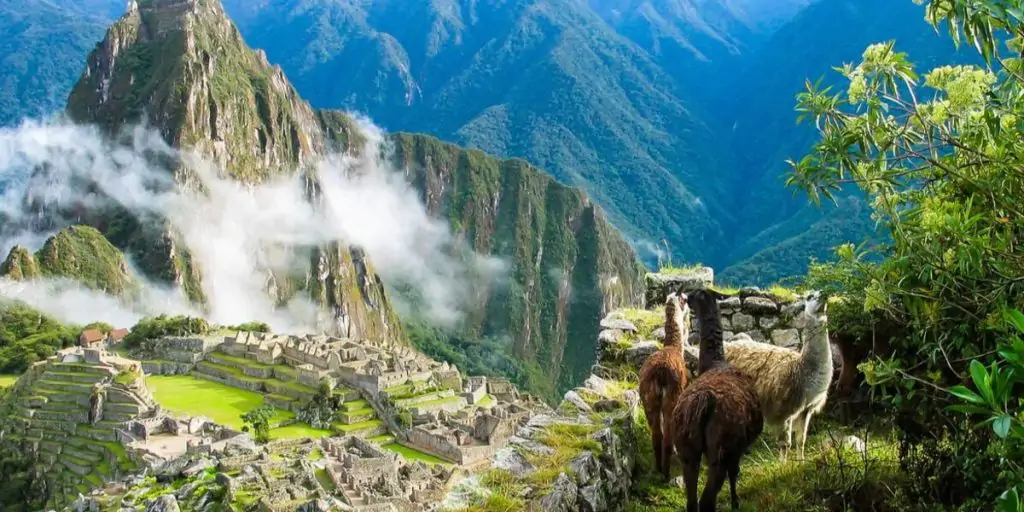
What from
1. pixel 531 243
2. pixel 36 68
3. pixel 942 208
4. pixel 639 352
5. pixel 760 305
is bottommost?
pixel 639 352

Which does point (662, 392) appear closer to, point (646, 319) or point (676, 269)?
point (646, 319)

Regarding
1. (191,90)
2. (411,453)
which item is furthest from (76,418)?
(191,90)

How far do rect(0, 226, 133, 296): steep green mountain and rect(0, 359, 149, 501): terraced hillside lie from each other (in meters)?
38.5

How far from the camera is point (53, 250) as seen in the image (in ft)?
263

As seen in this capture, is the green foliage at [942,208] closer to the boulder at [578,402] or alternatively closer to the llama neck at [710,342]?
the llama neck at [710,342]

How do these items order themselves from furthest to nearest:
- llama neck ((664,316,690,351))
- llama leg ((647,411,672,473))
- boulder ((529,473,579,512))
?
llama neck ((664,316,690,351))
llama leg ((647,411,672,473))
boulder ((529,473,579,512))

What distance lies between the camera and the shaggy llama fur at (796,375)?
4914 mm

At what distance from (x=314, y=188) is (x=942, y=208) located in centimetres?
12883

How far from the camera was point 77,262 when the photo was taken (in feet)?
Answer: 267

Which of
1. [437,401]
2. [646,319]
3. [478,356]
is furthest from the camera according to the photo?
[478,356]

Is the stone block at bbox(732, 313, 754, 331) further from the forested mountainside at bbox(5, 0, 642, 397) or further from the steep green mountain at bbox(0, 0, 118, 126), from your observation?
the steep green mountain at bbox(0, 0, 118, 126)

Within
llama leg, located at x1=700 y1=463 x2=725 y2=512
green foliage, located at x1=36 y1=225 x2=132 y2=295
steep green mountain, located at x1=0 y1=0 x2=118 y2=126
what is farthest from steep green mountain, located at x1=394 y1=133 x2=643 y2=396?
llama leg, located at x1=700 y1=463 x2=725 y2=512

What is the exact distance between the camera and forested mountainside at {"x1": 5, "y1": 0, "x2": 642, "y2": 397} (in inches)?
4168

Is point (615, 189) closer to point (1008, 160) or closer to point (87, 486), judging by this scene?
point (87, 486)
